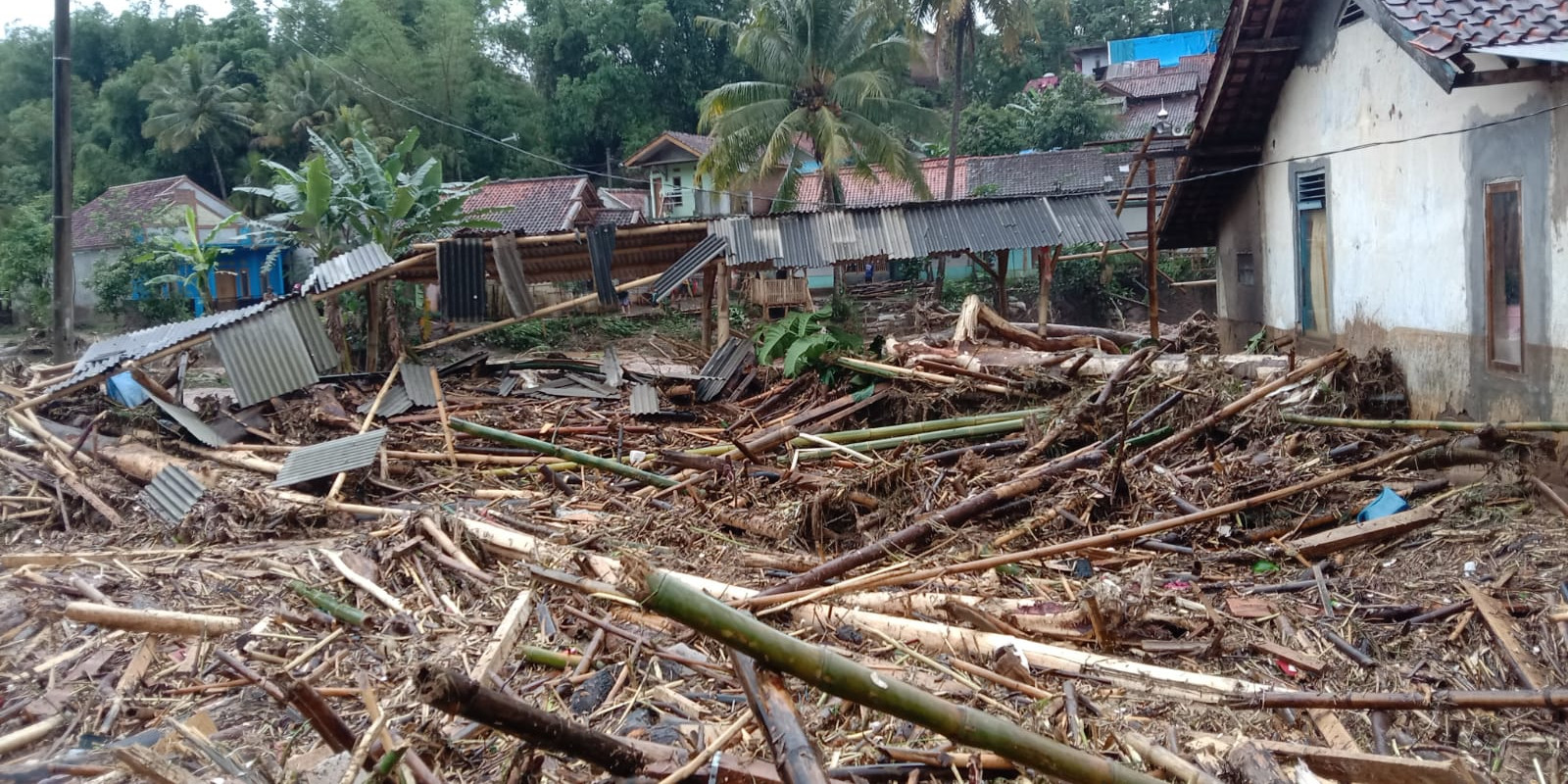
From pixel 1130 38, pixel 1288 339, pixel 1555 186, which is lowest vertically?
pixel 1288 339

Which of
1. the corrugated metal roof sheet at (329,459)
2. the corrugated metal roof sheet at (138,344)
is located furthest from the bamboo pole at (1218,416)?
the corrugated metal roof sheet at (138,344)

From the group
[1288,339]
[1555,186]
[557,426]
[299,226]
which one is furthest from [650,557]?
[299,226]

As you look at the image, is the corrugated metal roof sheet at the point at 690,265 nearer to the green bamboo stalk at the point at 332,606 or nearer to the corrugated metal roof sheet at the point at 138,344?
the corrugated metal roof sheet at the point at 138,344

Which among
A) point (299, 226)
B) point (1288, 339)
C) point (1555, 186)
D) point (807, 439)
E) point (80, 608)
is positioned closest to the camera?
point (80, 608)

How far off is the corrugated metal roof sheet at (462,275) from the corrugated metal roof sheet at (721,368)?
3.90 meters

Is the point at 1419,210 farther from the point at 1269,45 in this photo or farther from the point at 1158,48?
the point at 1158,48

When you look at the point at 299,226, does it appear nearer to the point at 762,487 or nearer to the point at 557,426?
the point at 557,426

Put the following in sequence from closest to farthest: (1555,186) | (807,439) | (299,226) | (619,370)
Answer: (1555,186), (807,439), (619,370), (299,226)

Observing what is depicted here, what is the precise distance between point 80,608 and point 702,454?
542 cm

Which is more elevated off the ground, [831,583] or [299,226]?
[299,226]

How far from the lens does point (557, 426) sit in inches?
458

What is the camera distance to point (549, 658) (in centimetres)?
541

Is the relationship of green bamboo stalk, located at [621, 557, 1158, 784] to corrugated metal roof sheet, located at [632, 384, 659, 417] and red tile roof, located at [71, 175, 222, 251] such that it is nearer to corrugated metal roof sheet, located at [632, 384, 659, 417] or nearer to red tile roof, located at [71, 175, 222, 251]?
corrugated metal roof sheet, located at [632, 384, 659, 417]

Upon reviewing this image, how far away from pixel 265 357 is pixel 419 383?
1.84m
